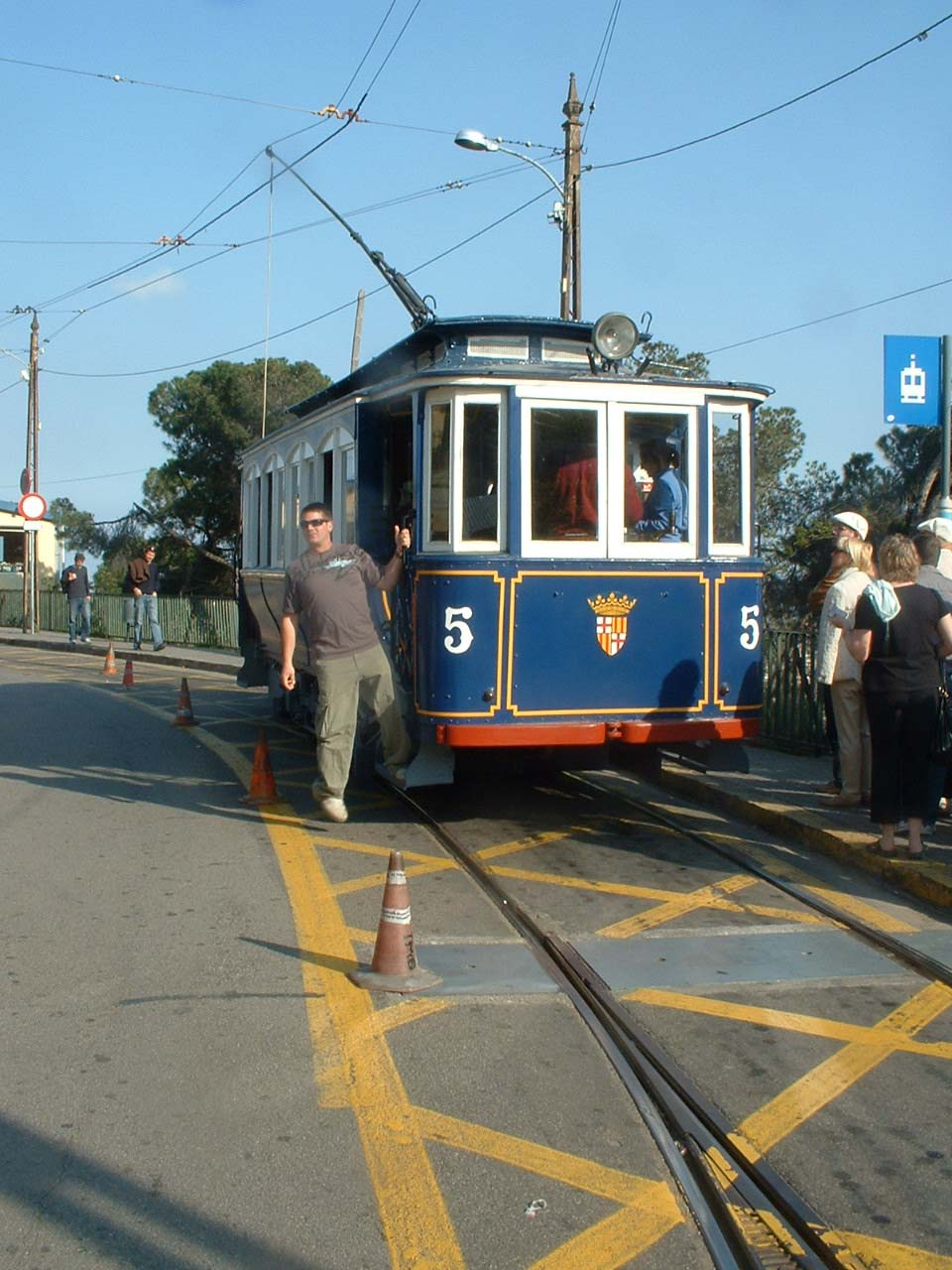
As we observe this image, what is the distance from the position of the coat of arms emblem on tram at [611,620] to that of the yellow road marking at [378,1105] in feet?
8.32

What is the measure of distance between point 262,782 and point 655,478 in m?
3.62

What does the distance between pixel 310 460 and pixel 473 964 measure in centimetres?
659

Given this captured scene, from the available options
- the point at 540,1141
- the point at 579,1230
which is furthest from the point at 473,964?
the point at 579,1230

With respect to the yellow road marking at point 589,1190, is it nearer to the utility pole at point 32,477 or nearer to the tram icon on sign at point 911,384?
the tram icon on sign at point 911,384

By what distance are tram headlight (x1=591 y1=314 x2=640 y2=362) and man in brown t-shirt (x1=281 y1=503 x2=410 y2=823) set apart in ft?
5.92

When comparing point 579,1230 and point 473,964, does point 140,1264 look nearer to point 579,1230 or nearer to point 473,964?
point 579,1230

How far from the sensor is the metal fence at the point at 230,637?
39.1ft

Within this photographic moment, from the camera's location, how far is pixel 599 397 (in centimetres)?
879

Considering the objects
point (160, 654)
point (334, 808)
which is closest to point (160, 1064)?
point (334, 808)

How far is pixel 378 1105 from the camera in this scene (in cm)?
447

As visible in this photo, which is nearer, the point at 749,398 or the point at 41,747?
the point at 749,398

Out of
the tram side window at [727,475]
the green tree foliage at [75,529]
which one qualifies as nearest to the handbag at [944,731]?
the tram side window at [727,475]

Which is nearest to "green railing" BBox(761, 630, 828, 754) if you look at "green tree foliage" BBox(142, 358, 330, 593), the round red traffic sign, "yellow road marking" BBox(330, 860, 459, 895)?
"yellow road marking" BBox(330, 860, 459, 895)

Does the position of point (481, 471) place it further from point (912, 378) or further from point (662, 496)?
point (912, 378)
